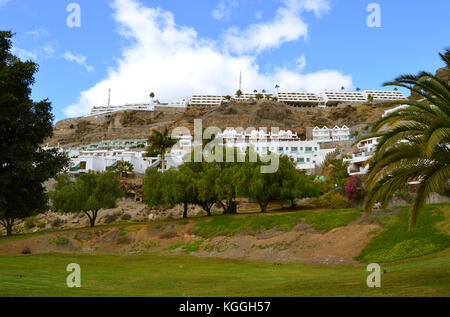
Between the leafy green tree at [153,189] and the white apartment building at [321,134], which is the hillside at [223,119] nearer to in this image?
the white apartment building at [321,134]

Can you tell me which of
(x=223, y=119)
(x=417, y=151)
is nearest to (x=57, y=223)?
(x=417, y=151)

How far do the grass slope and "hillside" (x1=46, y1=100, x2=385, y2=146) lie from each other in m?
116

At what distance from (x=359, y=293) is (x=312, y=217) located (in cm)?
2844

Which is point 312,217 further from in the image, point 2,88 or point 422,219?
point 2,88

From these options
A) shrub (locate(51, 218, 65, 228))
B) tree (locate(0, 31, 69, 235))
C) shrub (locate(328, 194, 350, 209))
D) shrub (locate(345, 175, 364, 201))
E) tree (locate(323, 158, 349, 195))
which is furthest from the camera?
shrub (locate(51, 218, 65, 228))

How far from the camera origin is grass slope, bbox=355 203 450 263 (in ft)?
92.3

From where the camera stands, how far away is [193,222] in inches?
1916

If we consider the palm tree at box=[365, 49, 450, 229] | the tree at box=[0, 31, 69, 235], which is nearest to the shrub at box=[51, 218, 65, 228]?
the tree at box=[0, 31, 69, 235]

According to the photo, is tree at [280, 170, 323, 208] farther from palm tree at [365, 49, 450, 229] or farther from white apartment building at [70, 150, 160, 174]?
white apartment building at [70, 150, 160, 174]

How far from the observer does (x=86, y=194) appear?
5369 centimetres

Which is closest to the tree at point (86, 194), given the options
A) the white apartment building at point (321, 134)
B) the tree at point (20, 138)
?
the tree at point (20, 138)

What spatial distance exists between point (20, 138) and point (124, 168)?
220ft

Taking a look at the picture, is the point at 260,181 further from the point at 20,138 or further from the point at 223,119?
the point at 223,119

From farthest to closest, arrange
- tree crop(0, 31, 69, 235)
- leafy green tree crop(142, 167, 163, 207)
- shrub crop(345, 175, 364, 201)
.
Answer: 1. leafy green tree crop(142, 167, 163, 207)
2. shrub crop(345, 175, 364, 201)
3. tree crop(0, 31, 69, 235)
